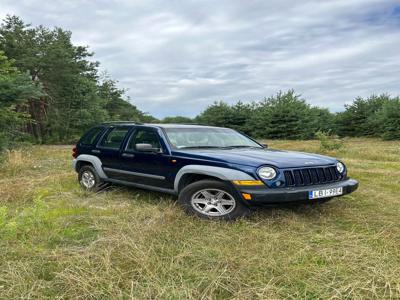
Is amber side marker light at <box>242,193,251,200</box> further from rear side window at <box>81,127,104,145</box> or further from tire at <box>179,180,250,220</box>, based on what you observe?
rear side window at <box>81,127,104,145</box>

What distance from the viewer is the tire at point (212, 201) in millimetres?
4441

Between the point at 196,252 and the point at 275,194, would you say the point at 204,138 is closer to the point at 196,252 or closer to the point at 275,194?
the point at 275,194

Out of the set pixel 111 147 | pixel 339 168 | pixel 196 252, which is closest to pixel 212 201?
pixel 196 252

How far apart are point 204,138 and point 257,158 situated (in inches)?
53.5

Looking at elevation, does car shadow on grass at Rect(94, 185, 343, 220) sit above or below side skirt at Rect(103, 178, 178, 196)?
below

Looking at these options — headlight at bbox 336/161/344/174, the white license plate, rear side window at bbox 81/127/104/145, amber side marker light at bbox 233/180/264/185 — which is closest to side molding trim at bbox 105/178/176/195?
rear side window at bbox 81/127/104/145

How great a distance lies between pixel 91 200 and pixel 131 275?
3.25 m

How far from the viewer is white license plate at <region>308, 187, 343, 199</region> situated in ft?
14.3

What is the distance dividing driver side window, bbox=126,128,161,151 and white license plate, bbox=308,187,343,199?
2312mm

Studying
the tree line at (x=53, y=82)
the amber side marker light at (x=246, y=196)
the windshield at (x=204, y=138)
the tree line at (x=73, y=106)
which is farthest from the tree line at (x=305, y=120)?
the amber side marker light at (x=246, y=196)

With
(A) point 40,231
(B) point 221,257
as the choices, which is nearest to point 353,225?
(B) point 221,257

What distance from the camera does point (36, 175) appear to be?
28.9 feet

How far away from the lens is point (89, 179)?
22.4ft

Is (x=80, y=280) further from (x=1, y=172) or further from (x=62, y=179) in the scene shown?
(x=1, y=172)
